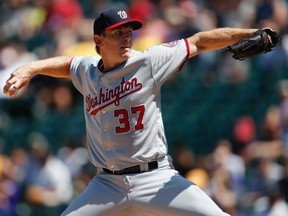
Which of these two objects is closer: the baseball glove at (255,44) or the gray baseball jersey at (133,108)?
the baseball glove at (255,44)

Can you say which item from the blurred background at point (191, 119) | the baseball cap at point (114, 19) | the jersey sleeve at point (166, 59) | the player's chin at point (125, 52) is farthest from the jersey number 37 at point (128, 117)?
the blurred background at point (191, 119)

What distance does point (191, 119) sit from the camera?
10.7 metres

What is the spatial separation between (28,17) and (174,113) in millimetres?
4304

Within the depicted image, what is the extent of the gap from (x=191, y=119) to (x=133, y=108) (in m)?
5.17

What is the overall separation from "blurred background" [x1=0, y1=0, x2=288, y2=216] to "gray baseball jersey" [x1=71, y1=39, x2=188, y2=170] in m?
3.38

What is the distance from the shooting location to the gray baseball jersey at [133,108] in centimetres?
553

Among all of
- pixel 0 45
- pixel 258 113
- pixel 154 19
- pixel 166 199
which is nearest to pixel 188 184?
pixel 166 199

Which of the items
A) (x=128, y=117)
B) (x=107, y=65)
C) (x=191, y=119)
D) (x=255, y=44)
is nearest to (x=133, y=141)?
(x=128, y=117)

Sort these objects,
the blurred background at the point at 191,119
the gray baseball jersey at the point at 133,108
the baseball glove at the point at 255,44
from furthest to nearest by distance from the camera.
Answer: the blurred background at the point at 191,119, the gray baseball jersey at the point at 133,108, the baseball glove at the point at 255,44

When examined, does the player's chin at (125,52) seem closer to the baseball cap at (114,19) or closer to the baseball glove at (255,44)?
the baseball cap at (114,19)

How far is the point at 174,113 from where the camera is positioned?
10945mm

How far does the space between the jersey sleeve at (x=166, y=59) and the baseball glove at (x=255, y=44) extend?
1.06ft

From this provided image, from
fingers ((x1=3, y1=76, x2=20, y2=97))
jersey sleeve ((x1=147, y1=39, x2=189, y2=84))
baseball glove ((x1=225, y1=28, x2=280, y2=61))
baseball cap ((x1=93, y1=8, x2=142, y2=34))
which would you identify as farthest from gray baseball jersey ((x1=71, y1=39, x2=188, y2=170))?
fingers ((x1=3, y1=76, x2=20, y2=97))

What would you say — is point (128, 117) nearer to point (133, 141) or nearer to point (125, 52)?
point (133, 141)
